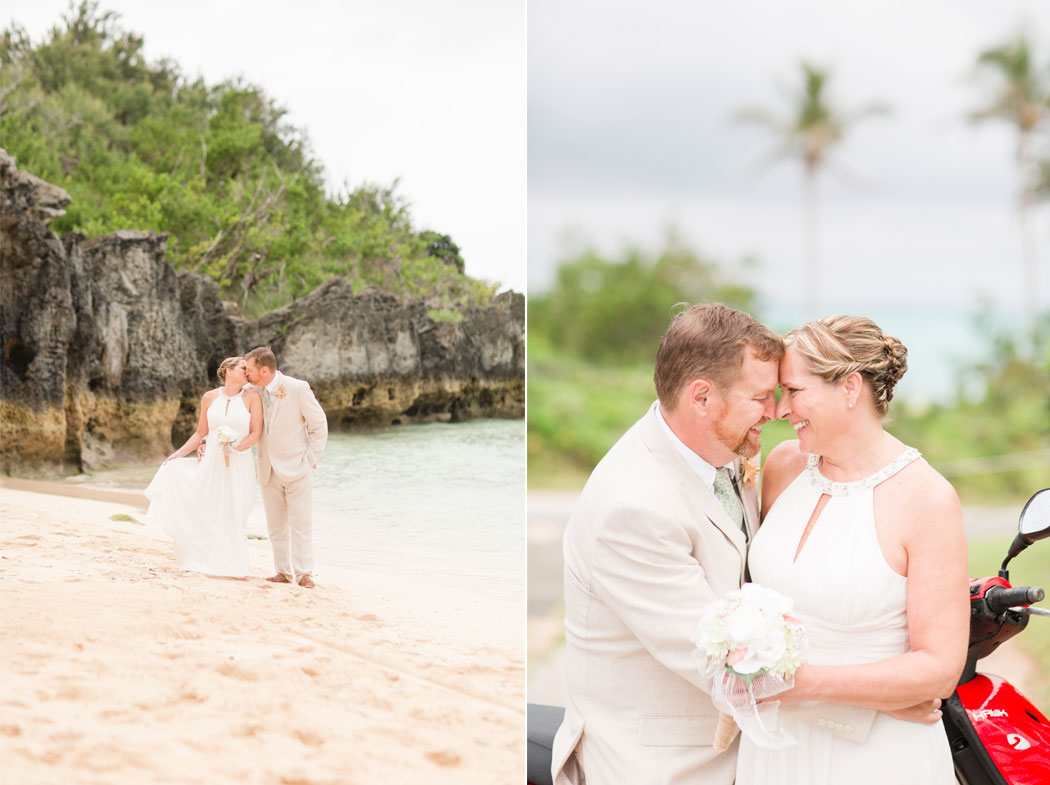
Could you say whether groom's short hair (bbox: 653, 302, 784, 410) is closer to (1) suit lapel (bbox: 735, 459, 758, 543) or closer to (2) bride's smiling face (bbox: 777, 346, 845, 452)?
(2) bride's smiling face (bbox: 777, 346, 845, 452)

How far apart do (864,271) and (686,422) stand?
10.2m

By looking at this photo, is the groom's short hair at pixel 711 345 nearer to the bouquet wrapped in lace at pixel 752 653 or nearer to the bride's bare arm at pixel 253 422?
the bouquet wrapped in lace at pixel 752 653

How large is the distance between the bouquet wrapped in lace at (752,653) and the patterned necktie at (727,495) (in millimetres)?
369

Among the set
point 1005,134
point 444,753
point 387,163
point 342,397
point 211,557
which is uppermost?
point 1005,134

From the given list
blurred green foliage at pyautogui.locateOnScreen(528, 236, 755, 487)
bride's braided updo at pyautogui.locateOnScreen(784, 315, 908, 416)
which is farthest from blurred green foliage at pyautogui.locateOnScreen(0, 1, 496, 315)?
blurred green foliage at pyautogui.locateOnScreen(528, 236, 755, 487)

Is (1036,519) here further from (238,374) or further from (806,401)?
(238,374)

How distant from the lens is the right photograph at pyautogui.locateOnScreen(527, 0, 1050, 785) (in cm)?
175

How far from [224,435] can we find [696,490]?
265 centimetres

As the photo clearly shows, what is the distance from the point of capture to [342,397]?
4.23 m

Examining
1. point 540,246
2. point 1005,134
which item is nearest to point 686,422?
point 540,246

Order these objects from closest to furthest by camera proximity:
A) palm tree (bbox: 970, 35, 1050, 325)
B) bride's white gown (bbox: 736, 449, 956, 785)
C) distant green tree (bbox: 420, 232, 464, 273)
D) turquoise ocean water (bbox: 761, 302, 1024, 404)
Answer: bride's white gown (bbox: 736, 449, 956, 785), distant green tree (bbox: 420, 232, 464, 273), turquoise ocean water (bbox: 761, 302, 1024, 404), palm tree (bbox: 970, 35, 1050, 325)

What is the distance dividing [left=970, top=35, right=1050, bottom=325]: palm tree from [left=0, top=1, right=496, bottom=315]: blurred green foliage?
25.8 feet

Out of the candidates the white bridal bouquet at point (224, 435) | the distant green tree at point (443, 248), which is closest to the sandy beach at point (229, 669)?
the white bridal bouquet at point (224, 435)

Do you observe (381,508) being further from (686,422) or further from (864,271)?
(864,271)
